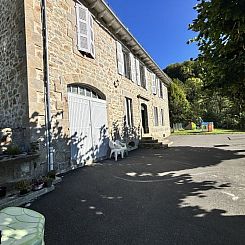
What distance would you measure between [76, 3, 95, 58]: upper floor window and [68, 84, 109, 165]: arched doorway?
4.67 ft

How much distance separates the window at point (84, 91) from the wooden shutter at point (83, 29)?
4.55 ft

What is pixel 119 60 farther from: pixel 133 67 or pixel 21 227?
pixel 21 227

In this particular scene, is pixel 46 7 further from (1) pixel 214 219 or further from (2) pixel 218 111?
(2) pixel 218 111

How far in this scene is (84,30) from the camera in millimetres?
8312

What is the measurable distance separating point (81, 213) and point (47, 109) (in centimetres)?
350

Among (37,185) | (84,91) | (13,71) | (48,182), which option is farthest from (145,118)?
(37,185)

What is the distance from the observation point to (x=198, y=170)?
22.0 feet

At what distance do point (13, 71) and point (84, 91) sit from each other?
2569 millimetres

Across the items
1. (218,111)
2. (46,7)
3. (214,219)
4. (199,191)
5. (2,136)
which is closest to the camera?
(214,219)

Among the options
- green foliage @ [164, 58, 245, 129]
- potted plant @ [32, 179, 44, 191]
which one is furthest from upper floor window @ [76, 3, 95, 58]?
green foliage @ [164, 58, 245, 129]

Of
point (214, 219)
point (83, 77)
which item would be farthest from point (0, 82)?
point (214, 219)

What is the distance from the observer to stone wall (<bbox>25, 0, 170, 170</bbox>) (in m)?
6.12

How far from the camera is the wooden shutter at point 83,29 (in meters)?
8.10

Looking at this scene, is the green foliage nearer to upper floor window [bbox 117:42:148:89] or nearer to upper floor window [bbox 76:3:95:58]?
upper floor window [bbox 117:42:148:89]
